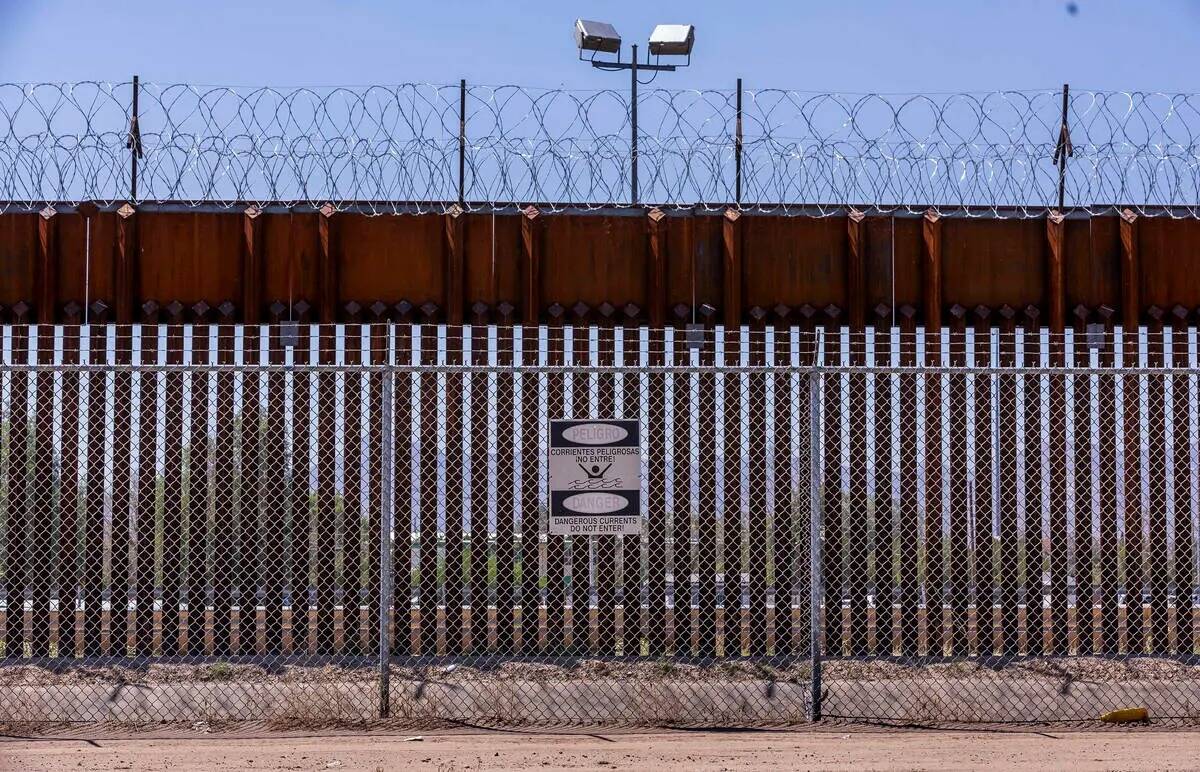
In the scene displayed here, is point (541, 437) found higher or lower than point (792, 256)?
lower

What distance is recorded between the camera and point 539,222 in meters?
10.3

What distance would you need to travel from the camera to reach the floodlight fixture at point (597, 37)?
11.0 meters

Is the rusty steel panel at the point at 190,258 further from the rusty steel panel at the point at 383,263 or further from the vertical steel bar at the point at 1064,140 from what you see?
the vertical steel bar at the point at 1064,140

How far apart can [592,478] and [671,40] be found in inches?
182

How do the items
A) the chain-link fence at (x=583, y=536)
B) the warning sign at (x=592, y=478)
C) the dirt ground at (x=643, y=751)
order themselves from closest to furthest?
the dirt ground at (x=643, y=751), the warning sign at (x=592, y=478), the chain-link fence at (x=583, y=536)

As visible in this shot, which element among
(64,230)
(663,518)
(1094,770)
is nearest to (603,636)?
(663,518)

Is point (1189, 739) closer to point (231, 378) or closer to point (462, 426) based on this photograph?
point (462, 426)

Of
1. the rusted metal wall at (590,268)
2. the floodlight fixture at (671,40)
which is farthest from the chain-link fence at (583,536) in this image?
the floodlight fixture at (671,40)

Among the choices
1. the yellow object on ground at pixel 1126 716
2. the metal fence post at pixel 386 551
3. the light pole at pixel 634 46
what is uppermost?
the light pole at pixel 634 46

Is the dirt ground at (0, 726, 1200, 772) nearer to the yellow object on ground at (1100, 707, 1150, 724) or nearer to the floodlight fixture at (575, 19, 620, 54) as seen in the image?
the yellow object on ground at (1100, 707, 1150, 724)

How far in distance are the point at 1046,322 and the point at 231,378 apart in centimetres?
647

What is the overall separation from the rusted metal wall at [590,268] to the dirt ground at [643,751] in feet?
12.0

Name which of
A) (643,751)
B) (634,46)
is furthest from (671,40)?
(643,751)

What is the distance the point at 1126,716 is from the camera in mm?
8180
